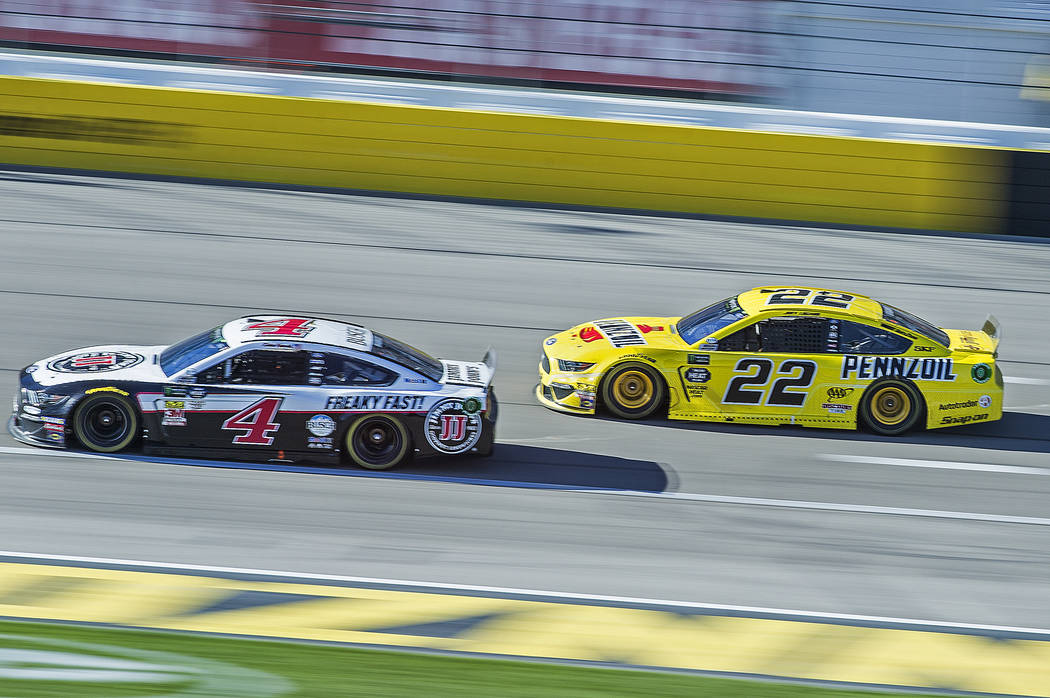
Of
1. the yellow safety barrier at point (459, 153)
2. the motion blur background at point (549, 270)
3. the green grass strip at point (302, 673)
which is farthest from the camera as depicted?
the yellow safety barrier at point (459, 153)

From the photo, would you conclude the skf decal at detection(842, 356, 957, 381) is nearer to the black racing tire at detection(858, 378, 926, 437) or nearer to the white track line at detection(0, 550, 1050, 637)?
the black racing tire at detection(858, 378, 926, 437)

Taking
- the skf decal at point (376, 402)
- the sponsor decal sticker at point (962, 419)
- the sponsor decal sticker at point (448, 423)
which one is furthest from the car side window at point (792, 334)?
the skf decal at point (376, 402)

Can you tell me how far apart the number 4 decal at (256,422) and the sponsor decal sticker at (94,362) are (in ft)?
3.24

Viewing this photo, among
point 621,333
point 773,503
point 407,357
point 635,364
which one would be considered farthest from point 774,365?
point 407,357

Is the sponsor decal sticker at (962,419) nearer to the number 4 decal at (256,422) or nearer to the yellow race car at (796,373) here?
the yellow race car at (796,373)

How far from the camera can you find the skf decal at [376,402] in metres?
9.03

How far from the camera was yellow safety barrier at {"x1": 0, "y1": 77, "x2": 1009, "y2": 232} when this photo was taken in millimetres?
18469

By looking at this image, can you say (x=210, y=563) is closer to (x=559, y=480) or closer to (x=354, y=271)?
(x=559, y=480)

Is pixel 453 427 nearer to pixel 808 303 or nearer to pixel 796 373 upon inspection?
pixel 796 373

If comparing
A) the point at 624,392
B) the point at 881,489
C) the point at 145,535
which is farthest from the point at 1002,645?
the point at 145,535

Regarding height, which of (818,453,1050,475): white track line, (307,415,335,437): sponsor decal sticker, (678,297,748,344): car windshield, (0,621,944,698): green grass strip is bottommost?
(0,621,944,698): green grass strip

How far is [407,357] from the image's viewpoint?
376 inches

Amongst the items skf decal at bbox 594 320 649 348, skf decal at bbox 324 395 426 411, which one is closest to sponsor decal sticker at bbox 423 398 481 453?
skf decal at bbox 324 395 426 411

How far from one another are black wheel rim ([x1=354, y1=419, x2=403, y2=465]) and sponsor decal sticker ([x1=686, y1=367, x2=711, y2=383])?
2.81 meters
